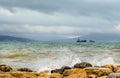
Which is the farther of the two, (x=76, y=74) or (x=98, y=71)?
(x=98, y=71)

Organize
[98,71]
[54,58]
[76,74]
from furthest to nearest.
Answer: [54,58] → [98,71] → [76,74]

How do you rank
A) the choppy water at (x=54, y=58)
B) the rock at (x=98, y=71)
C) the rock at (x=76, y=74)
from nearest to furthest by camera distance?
the rock at (x=76, y=74) < the rock at (x=98, y=71) < the choppy water at (x=54, y=58)

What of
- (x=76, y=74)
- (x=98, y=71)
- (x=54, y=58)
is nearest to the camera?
(x=76, y=74)

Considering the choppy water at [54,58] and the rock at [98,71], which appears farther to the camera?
the choppy water at [54,58]

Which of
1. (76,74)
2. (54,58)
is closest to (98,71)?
(76,74)

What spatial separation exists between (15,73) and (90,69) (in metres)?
2.60

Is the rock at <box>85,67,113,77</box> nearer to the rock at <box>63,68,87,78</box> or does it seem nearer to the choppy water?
the rock at <box>63,68,87,78</box>

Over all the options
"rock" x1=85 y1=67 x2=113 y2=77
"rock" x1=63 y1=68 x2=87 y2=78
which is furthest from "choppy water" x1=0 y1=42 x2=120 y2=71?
"rock" x1=85 y1=67 x2=113 y2=77

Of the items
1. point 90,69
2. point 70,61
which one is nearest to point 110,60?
point 70,61

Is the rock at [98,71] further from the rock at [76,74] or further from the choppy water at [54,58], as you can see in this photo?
the choppy water at [54,58]

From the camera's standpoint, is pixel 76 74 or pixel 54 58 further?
pixel 54 58

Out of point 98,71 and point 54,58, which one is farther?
point 54,58

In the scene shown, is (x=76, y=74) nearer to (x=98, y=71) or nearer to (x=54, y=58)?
(x=98, y=71)

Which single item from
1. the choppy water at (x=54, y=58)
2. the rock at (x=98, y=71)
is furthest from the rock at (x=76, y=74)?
the choppy water at (x=54, y=58)
